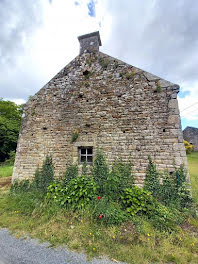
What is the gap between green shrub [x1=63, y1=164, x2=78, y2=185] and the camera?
15.3 feet

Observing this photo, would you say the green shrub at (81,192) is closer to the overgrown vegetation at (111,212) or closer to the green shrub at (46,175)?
the overgrown vegetation at (111,212)

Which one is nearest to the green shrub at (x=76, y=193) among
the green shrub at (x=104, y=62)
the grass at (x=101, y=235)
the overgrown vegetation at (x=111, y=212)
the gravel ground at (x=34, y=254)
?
the overgrown vegetation at (x=111, y=212)

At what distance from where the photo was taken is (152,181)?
411 cm

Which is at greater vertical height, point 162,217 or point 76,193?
point 76,193

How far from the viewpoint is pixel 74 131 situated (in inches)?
198

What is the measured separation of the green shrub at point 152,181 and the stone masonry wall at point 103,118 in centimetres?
17

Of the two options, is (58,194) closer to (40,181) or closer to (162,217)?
(40,181)

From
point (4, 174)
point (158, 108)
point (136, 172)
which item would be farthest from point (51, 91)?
point (4, 174)

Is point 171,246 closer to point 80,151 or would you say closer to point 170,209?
point 170,209

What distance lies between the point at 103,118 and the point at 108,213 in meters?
3.25

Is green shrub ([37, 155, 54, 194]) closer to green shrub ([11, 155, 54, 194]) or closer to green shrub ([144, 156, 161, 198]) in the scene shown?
green shrub ([11, 155, 54, 194])

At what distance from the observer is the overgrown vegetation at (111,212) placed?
2.51m

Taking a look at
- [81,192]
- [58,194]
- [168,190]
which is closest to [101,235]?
[81,192]

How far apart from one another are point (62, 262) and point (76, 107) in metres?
4.67
